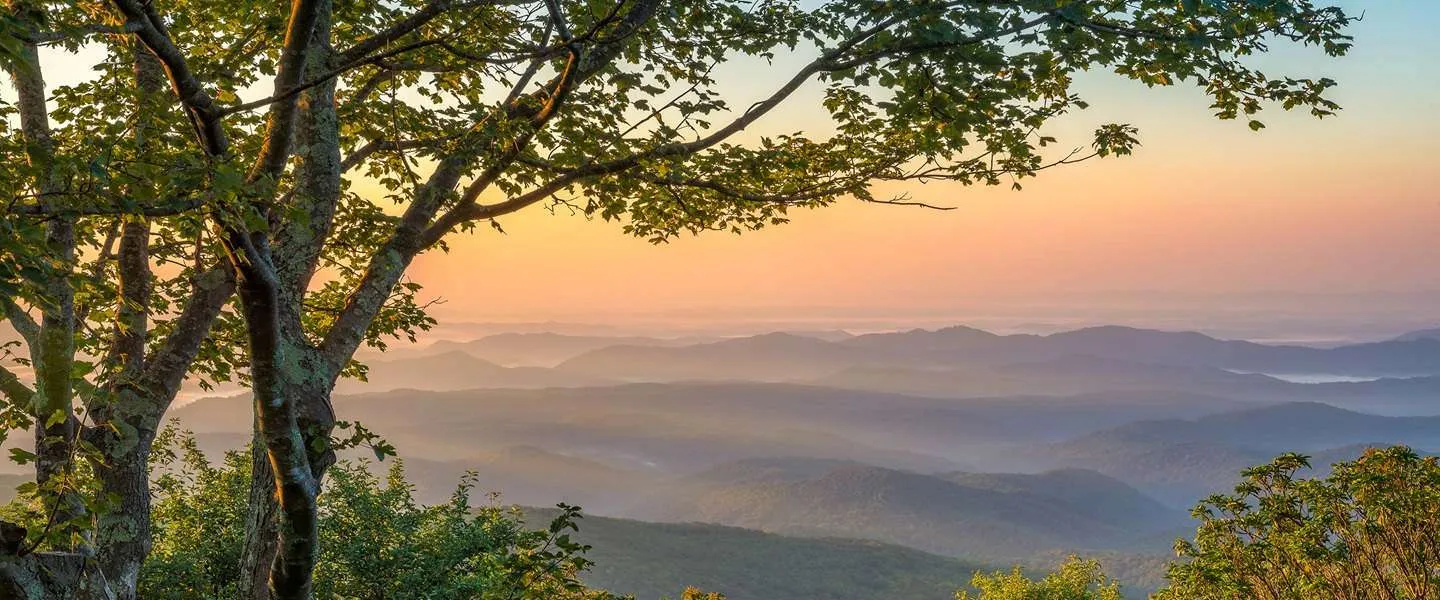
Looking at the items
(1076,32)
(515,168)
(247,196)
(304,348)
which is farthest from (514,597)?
(1076,32)

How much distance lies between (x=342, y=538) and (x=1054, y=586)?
42634mm

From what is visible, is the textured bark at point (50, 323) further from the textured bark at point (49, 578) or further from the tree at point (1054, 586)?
the tree at point (1054, 586)

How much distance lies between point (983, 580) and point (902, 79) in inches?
2015

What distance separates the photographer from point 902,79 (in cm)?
988

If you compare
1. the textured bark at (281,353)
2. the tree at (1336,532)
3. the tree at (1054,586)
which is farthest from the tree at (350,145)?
the tree at (1054,586)

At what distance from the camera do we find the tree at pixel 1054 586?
47.6m

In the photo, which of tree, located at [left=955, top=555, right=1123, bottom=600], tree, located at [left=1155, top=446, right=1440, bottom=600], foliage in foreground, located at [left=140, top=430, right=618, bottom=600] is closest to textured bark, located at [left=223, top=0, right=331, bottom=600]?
foliage in foreground, located at [left=140, top=430, right=618, bottom=600]

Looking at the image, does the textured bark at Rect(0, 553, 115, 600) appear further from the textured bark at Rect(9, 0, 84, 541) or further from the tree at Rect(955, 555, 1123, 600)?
the tree at Rect(955, 555, 1123, 600)

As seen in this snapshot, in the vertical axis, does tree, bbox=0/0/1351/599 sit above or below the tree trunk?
above

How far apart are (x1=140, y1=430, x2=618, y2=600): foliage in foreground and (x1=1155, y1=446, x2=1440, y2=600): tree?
13587mm

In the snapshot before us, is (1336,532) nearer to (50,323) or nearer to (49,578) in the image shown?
(49,578)

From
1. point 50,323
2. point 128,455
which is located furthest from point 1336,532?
point 50,323

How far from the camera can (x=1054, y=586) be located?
1950 inches

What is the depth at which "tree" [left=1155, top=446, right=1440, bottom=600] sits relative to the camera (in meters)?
13.3
